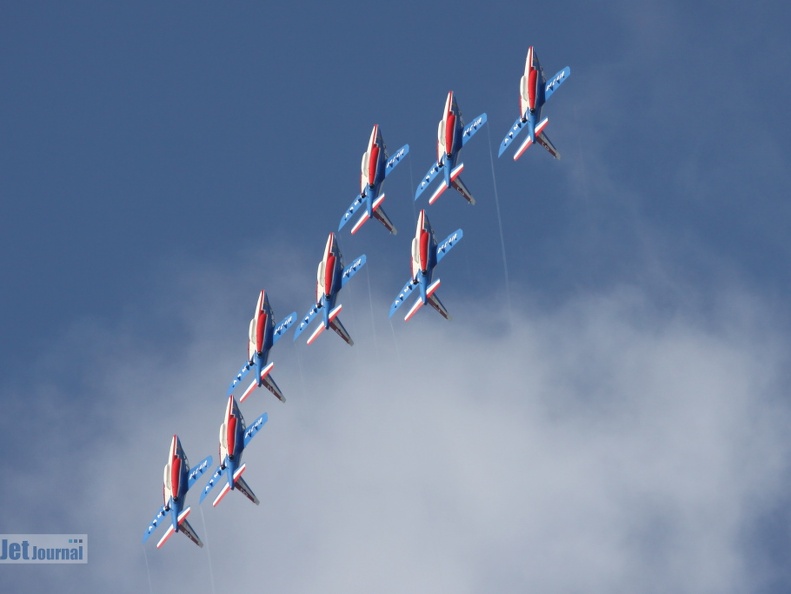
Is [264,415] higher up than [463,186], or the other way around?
[463,186]

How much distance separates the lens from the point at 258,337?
159375mm

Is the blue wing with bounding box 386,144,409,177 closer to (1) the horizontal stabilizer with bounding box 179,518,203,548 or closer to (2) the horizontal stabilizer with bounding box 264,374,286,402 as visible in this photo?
(2) the horizontal stabilizer with bounding box 264,374,286,402

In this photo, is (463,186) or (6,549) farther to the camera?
(6,549)

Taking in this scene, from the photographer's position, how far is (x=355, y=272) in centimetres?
15725

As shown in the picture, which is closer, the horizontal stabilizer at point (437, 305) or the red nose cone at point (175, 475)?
the horizontal stabilizer at point (437, 305)

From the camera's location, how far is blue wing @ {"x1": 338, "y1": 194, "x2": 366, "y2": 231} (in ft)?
520

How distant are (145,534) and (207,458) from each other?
878cm

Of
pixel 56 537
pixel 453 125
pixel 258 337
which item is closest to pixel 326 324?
pixel 258 337

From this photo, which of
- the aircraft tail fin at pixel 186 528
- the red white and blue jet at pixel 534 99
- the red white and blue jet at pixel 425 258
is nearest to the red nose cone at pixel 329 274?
the red white and blue jet at pixel 425 258

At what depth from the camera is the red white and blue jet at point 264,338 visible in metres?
159

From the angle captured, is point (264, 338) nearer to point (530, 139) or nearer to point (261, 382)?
point (261, 382)

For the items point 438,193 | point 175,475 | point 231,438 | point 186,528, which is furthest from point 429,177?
point 186,528

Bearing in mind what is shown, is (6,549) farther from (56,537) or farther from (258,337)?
(258,337)

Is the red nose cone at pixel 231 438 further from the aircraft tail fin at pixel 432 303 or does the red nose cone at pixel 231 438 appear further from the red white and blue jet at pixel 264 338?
the aircraft tail fin at pixel 432 303
